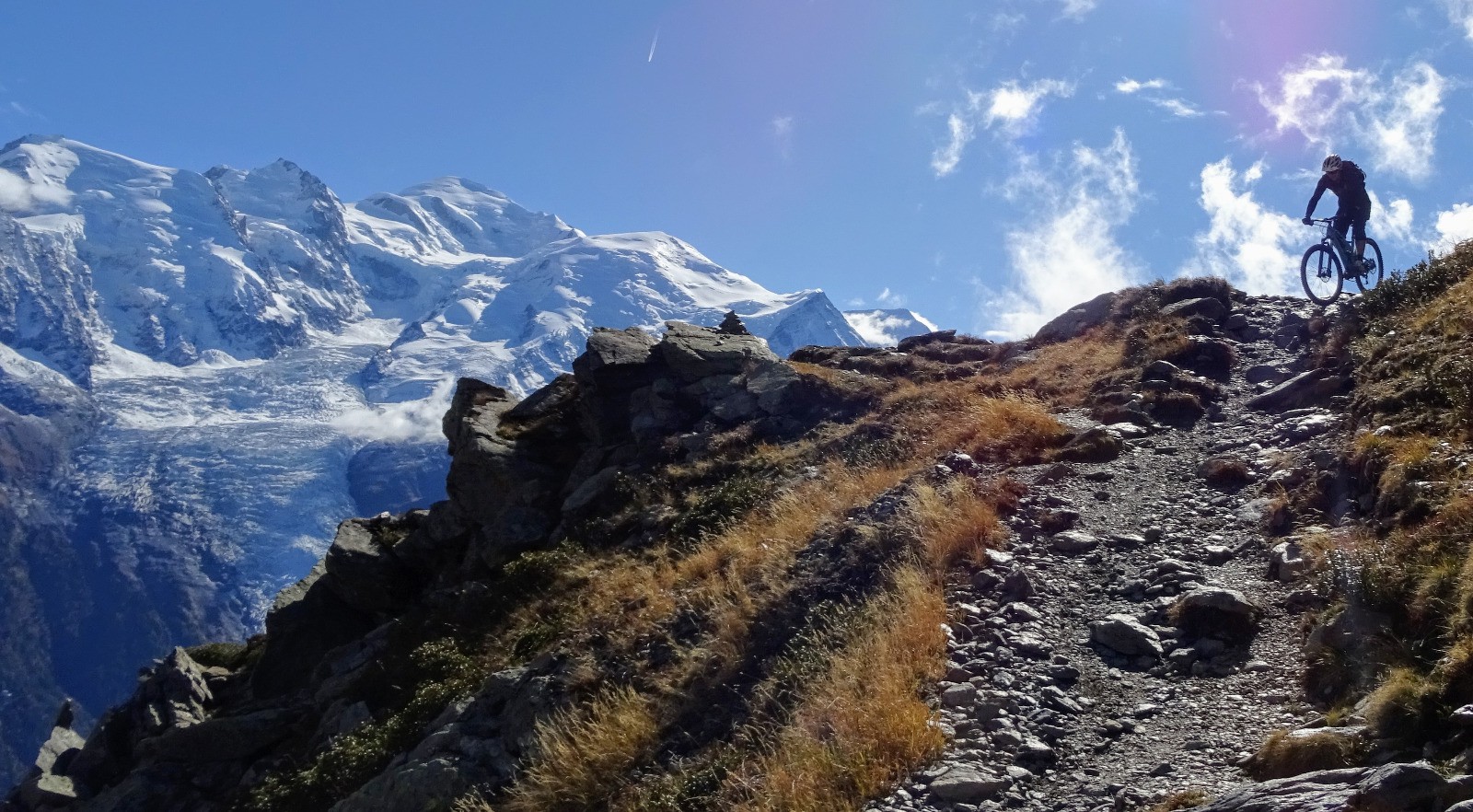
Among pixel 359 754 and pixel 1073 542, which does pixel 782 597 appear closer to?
pixel 1073 542

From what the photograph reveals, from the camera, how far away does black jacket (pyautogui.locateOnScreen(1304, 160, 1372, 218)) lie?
2012 centimetres

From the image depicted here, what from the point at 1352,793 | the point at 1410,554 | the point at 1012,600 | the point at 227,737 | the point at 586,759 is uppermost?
the point at 1410,554

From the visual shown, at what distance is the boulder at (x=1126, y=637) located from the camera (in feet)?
29.8

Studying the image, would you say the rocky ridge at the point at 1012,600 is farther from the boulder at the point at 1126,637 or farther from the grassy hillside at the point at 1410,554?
the grassy hillside at the point at 1410,554

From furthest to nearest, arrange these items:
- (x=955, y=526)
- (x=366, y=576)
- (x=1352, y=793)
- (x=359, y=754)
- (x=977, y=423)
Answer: (x=366, y=576), (x=977, y=423), (x=359, y=754), (x=955, y=526), (x=1352, y=793)

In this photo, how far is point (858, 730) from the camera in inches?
329

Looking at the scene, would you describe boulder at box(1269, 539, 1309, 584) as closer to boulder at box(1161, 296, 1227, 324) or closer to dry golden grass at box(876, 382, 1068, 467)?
dry golden grass at box(876, 382, 1068, 467)

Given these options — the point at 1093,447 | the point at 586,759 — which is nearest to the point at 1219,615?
the point at 1093,447

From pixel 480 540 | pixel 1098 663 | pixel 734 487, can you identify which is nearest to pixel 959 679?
pixel 1098 663

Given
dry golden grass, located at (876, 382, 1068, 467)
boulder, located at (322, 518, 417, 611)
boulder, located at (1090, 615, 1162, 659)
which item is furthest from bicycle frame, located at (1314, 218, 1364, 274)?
boulder, located at (322, 518, 417, 611)

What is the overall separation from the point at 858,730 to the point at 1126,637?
2.90 m

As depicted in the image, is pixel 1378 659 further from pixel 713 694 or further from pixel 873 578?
pixel 713 694

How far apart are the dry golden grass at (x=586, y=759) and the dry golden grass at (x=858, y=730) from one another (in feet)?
5.70

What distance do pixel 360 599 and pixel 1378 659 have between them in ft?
72.3
